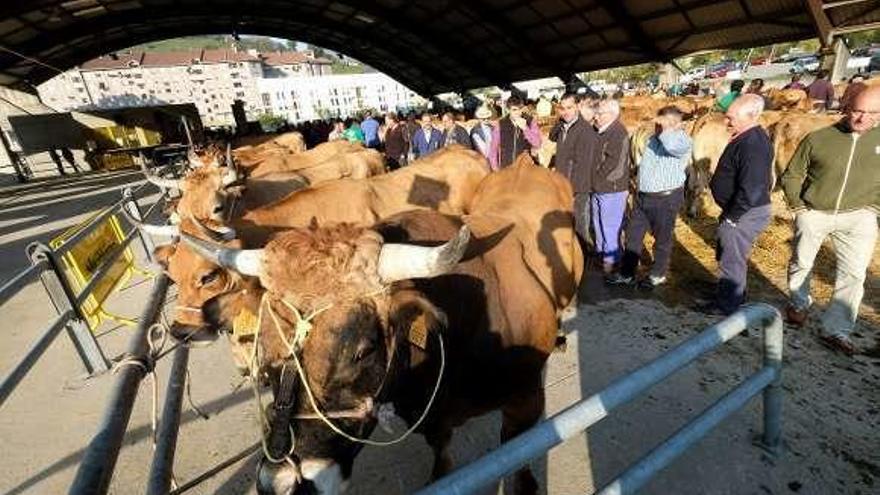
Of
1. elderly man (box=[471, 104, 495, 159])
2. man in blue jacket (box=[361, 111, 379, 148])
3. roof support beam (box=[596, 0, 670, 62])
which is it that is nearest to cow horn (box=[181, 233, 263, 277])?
elderly man (box=[471, 104, 495, 159])

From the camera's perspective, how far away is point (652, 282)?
590 cm

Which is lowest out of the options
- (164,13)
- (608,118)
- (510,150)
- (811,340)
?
(811,340)

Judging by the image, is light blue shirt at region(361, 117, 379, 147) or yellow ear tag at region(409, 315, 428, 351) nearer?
yellow ear tag at region(409, 315, 428, 351)

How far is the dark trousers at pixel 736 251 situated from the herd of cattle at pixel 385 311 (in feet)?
5.25

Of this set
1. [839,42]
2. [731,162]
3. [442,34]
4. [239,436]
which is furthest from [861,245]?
[442,34]

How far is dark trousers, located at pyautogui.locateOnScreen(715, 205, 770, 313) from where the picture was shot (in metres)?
4.55

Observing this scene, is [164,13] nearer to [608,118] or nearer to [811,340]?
[608,118]

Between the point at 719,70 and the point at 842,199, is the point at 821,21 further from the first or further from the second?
the point at 719,70

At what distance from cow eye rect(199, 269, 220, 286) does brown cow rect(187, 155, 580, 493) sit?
1185 millimetres

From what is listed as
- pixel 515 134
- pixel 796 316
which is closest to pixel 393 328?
pixel 796 316

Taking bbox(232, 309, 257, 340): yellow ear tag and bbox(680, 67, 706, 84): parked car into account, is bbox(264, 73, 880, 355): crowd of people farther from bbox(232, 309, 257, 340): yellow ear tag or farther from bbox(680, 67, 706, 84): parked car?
bbox(680, 67, 706, 84): parked car

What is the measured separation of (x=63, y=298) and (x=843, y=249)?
6.96m

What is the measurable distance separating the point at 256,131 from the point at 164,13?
332 inches

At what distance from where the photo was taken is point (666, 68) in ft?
75.2
